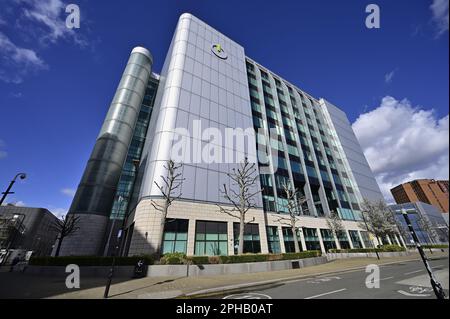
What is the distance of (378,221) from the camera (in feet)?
136

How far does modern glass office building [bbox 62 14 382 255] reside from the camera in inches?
917

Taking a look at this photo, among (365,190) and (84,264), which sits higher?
(365,190)

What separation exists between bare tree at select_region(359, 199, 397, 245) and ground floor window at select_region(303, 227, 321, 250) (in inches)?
512

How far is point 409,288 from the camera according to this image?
9367 mm

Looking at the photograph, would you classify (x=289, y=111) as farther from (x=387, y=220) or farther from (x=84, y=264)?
(x=84, y=264)

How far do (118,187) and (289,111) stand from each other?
143ft

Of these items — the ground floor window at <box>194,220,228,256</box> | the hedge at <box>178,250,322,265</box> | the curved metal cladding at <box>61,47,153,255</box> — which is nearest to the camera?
the hedge at <box>178,250,322,265</box>

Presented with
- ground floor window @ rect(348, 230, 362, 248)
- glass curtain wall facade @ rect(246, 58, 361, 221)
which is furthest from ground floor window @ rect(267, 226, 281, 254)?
ground floor window @ rect(348, 230, 362, 248)

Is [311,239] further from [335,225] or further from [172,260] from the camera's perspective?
[172,260]

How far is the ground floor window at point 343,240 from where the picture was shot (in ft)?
124

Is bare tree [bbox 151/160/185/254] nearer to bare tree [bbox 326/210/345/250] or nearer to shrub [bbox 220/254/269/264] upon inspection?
shrub [bbox 220/254/269/264]

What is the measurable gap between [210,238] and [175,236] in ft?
13.7

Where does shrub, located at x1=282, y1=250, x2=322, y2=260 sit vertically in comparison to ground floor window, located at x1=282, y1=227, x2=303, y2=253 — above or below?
below
